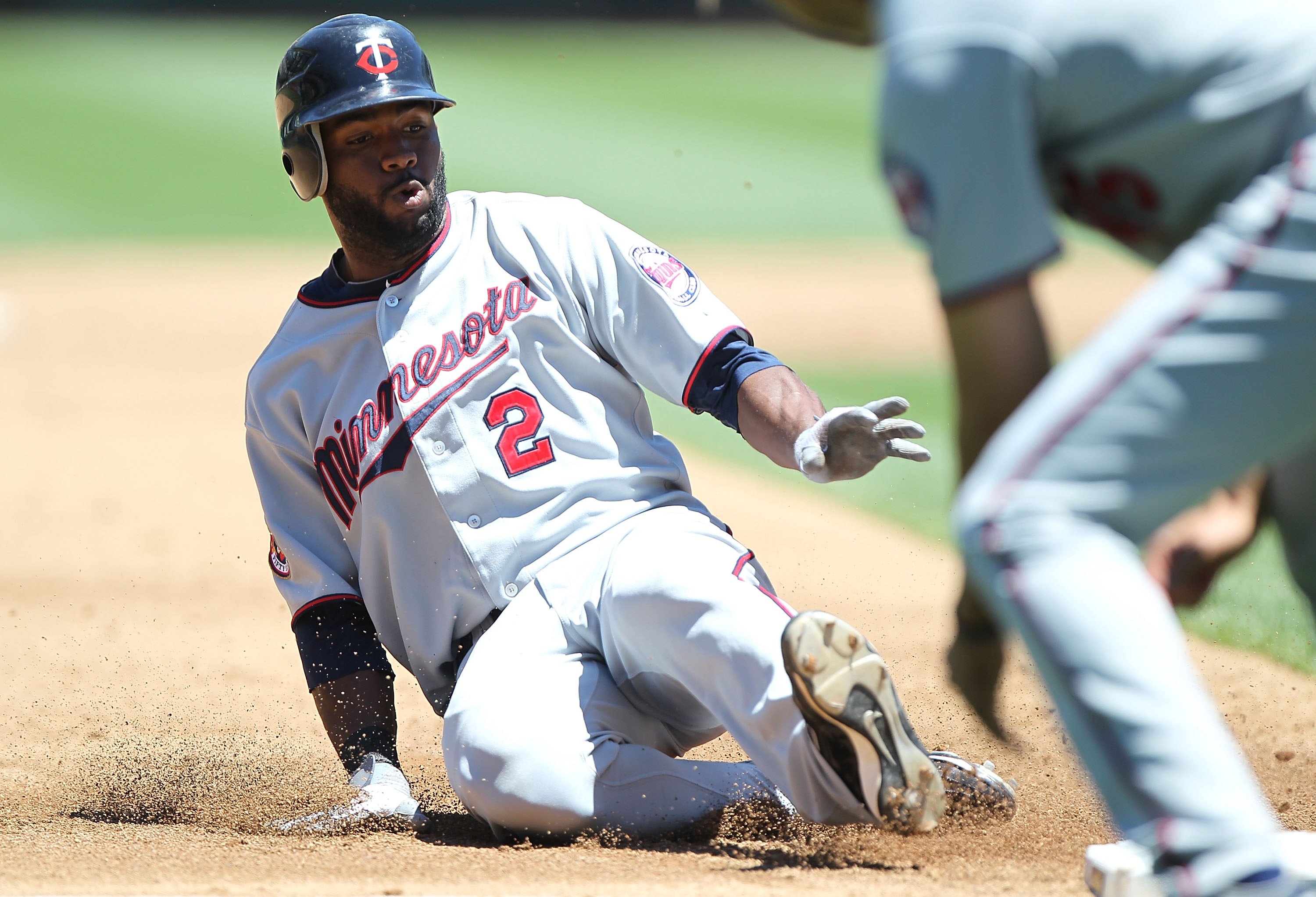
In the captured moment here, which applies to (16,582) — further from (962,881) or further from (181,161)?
(181,161)

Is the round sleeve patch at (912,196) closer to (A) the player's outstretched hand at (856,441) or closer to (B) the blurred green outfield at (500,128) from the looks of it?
(A) the player's outstretched hand at (856,441)

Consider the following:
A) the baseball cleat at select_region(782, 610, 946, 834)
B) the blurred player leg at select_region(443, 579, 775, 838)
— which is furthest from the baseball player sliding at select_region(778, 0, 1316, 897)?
the blurred player leg at select_region(443, 579, 775, 838)

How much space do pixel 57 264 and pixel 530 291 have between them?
13.9m

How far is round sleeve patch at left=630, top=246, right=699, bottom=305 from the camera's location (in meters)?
2.77

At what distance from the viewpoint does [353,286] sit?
2990mm

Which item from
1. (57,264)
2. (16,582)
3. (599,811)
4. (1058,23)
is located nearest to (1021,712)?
(599,811)

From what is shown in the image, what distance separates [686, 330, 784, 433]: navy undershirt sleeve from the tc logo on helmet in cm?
91

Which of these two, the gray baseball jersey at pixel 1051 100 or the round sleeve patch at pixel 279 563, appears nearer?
the gray baseball jersey at pixel 1051 100

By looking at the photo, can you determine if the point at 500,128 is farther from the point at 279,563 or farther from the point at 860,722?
the point at 860,722

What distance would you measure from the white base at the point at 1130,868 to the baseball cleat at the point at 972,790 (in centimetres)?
44

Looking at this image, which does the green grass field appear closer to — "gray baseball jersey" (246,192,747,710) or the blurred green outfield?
the blurred green outfield

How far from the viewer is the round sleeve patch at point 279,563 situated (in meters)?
2.98

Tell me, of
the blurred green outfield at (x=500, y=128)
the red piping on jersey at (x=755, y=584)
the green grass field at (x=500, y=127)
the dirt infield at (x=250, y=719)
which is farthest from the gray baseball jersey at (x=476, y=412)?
the green grass field at (x=500, y=127)

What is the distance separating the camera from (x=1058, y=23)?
4.87ft
